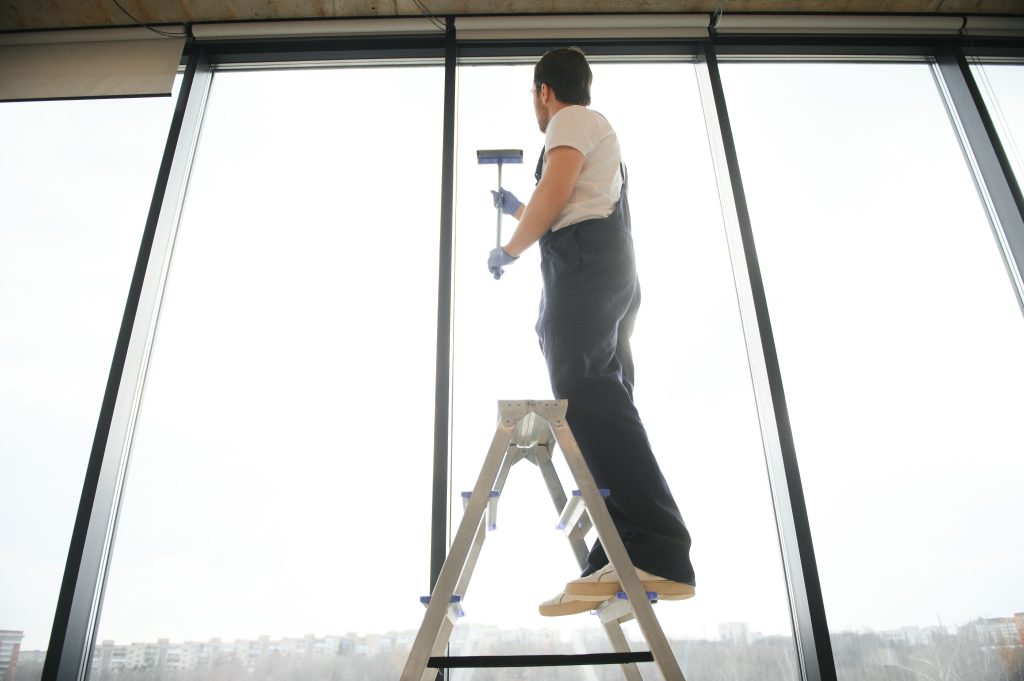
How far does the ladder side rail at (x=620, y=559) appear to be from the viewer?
0.83 m

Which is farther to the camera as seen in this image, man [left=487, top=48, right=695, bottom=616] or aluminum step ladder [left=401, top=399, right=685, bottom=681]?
man [left=487, top=48, right=695, bottom=616]

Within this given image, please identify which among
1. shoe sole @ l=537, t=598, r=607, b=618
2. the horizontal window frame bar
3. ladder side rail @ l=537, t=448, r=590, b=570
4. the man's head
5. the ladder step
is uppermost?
the horizontal window frame bar

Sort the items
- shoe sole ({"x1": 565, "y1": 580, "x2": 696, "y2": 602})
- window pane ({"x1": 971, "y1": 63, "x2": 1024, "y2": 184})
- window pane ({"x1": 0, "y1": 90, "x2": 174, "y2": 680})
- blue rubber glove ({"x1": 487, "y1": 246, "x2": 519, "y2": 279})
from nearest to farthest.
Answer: shoe sole ({"x1": 565, "y1": 580, "x2": 696, "y2": 602})
blue rubber glove ({"x1": 487, "y1": 246, "x2": 519, "y2": 279})
window pane ({"x1": 0, "y1": 90, "x2": 174, "y2": 680})
window pane ({"x1": 971, "y1": 63, "x2": 1024, "y2": 184})

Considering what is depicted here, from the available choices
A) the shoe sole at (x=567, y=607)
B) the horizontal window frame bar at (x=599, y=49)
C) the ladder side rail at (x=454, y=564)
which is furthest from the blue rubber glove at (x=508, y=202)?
the shoe sole at (x=567, y=607)

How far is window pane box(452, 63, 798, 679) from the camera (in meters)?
1.55

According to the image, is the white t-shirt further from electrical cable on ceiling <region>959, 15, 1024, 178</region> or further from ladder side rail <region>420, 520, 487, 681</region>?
electrical cable on ceiling <region>959, 15, 1024, 178</region>

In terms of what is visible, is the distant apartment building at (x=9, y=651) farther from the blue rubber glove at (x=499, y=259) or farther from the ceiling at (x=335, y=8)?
the ceiling at (x=335, y=8)

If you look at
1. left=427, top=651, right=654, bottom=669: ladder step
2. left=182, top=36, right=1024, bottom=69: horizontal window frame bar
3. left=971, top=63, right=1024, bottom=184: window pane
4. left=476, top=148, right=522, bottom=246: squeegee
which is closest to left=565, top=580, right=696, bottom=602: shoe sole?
left=427, top=651, right=654, bottom=669: ladder step

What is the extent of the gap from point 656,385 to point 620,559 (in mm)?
1037

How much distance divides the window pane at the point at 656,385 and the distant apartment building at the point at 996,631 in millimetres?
547

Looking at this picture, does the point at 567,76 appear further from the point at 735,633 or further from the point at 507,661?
the point at 735,633

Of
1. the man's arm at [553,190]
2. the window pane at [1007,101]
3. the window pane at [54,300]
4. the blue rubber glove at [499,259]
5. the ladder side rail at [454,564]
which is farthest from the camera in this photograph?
the window pane at [1007,101]

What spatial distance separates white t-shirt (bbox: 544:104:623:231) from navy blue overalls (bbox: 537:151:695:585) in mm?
29

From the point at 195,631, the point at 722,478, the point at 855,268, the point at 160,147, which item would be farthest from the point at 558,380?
the point at 160,147
